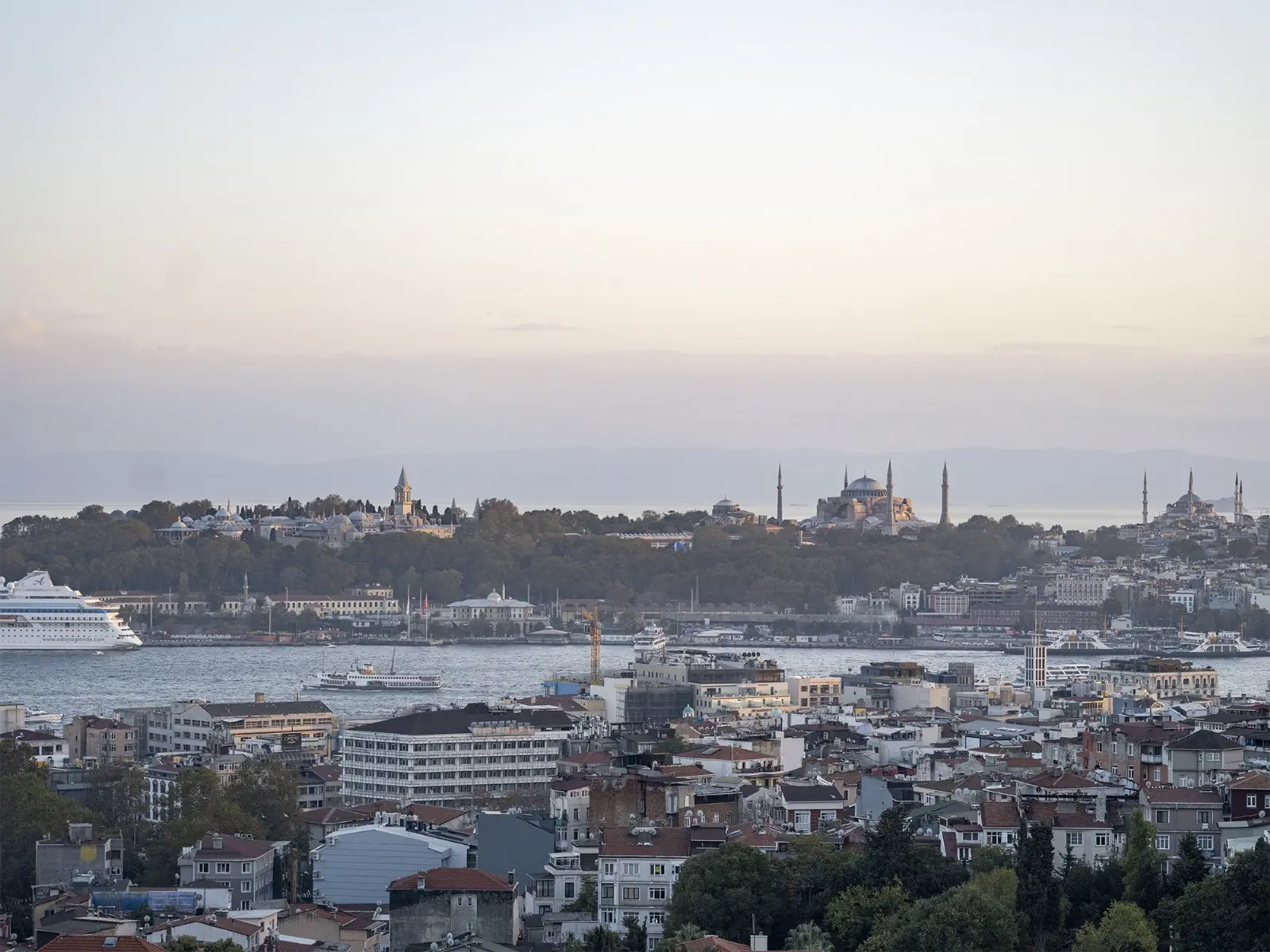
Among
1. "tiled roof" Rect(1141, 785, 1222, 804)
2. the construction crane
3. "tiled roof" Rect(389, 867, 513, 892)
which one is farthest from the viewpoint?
the construction crane

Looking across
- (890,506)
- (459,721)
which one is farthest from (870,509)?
(459,721)

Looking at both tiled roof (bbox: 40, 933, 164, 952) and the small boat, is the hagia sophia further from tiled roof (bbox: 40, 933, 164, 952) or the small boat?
tiled roof (bbox: 40, 933, 164, 952)

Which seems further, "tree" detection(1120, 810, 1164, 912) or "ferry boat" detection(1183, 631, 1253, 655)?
"ferry boat" detection(1183, 631, 1253, 655)

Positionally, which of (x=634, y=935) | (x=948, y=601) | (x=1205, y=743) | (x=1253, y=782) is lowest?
(x=634, y=935)

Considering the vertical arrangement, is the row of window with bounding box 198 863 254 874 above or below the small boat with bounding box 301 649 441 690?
below

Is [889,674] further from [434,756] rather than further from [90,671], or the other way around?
[90,671]

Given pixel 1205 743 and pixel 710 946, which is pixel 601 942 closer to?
pixel 710 946

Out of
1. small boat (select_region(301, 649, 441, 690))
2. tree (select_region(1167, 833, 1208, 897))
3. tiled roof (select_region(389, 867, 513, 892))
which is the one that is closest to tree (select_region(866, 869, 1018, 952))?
tree (select_region(1167, 833, 1208, 897))
